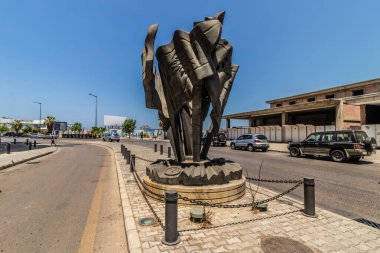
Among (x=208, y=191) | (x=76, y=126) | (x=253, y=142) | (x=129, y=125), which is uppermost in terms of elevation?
(x=129, y=125)

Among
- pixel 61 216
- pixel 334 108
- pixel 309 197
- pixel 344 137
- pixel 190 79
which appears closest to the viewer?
pixel 309 197

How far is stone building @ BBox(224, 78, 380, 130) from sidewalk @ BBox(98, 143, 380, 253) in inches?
973

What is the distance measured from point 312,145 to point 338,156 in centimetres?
183

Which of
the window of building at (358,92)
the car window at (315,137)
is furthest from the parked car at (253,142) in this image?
the window of building at (358,92)

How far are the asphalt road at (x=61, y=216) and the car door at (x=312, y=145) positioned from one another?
13759 millimetres

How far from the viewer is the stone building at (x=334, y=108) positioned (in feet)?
79.6

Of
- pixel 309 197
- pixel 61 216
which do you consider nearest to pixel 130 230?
pixel 61 216

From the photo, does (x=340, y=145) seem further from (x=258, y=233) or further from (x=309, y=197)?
(x=258, y=233)

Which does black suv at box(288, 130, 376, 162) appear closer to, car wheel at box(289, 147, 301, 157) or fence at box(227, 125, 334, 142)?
car wheel at box(289, 147, 301, 157)

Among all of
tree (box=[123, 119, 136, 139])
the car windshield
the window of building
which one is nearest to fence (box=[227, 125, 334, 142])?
the window of building

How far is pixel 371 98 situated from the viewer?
23.0 meters

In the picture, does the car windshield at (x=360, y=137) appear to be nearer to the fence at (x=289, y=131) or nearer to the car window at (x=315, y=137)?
the car window at (x=315, y=137)

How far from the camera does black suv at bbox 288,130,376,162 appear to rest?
12.5 metres

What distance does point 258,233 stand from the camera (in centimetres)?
377
